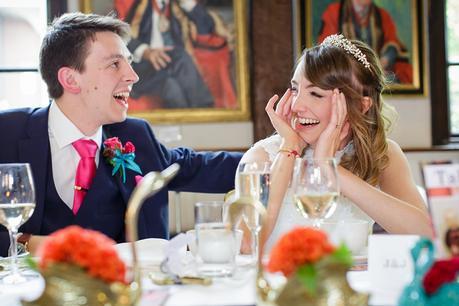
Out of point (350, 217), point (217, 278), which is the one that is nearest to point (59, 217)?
point (350, 217)

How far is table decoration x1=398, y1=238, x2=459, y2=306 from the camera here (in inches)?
46.5

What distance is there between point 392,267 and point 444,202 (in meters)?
0.21

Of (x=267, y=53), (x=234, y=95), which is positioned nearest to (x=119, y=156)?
(x=234, y=95)

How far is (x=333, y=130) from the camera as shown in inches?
104

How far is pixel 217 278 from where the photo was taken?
158 centimetres

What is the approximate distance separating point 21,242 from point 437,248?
1645 millimetres

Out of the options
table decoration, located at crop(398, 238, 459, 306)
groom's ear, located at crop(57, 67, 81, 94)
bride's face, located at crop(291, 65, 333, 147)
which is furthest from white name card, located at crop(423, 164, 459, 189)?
groom's ear, located at crop(57, 67, 81, 94)

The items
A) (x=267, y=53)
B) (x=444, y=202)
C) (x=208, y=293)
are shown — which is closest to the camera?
(x=444, y=202)

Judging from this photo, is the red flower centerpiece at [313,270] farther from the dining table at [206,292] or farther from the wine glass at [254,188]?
the wine glass at [254,188]

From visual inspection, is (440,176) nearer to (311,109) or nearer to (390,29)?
(311,109)

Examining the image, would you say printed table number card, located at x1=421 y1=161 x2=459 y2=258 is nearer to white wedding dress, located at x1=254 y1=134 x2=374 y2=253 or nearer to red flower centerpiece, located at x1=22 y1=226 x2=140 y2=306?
red flower centerpiece, located at x1=22 y1=226 x2=140 y2=306

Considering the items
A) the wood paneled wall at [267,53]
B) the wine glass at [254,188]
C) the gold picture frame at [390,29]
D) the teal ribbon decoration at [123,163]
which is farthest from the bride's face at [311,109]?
the gold picture frame at [390,29]

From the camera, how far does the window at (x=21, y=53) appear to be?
5.91 metres

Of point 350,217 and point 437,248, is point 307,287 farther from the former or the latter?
point 350,217
